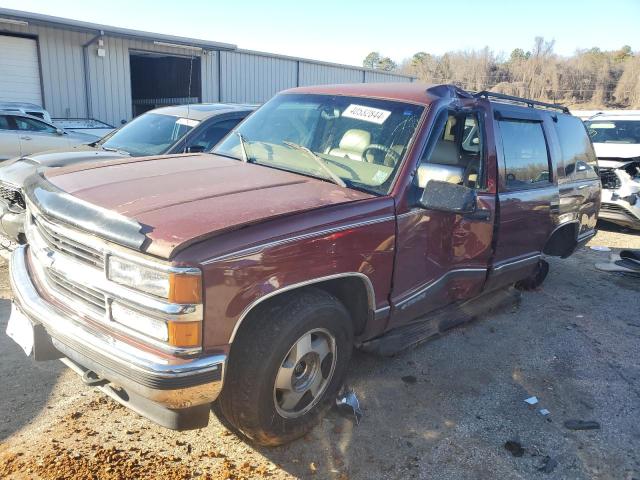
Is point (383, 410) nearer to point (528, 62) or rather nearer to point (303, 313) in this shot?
point (303, 313)

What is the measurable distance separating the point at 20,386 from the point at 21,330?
72cm

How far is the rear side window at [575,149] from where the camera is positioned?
484 centimetres

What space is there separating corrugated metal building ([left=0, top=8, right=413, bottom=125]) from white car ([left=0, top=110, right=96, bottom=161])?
3534 mm

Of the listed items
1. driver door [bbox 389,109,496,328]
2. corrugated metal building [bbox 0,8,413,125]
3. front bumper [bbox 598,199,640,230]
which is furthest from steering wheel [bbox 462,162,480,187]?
corrugated metal building [bbox 0,8,413,125]

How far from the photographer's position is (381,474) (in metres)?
2.66

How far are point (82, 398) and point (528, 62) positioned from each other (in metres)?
40.4

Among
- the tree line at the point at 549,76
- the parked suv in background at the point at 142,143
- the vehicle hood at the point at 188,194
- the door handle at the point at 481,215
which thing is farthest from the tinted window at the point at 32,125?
the tree line at the point at 549,76

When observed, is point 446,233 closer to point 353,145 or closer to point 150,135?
point 353,145

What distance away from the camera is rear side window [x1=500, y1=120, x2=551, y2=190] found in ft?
13.2

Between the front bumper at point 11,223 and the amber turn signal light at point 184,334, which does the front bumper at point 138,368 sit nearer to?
the amber turn signal light at point 184,334

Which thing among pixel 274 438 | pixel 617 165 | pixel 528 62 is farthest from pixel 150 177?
pixel 528 62

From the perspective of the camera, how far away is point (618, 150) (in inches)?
358

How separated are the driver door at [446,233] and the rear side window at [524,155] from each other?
0.26 metres

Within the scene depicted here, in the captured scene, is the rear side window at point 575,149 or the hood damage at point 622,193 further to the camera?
the hood damage at point 622,193
